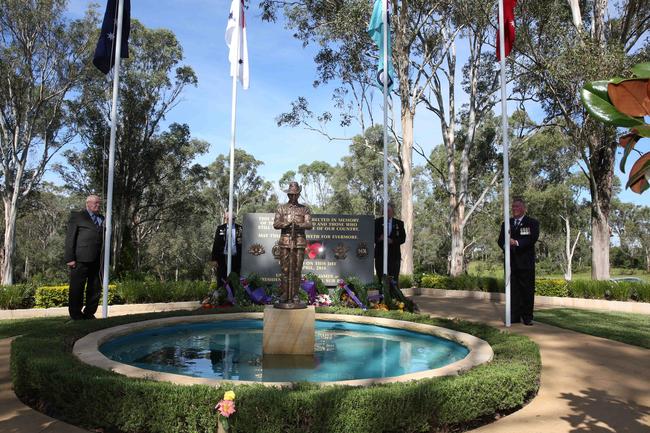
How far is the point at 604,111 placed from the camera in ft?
4.28

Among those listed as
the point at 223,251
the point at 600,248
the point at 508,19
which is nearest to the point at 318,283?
the point at 223,251

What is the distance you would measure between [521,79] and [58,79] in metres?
23.6

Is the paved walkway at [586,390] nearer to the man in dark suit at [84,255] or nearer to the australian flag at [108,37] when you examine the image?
the man in dark suit at [84,255]

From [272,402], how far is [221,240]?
7.60 meters

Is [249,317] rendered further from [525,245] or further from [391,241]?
[525,245]

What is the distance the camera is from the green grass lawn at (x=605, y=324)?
23.6 ft

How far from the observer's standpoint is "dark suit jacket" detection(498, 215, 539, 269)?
→ 7.95 m

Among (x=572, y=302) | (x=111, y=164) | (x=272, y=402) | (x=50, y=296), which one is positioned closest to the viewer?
(x=272, y=402)

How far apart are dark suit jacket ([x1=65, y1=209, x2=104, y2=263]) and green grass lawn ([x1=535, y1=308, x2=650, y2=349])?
8088 millimetres

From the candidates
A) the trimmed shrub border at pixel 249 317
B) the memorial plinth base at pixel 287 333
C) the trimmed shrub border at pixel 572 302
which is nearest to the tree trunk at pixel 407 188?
the trimmed shrub border at pixel 572 302

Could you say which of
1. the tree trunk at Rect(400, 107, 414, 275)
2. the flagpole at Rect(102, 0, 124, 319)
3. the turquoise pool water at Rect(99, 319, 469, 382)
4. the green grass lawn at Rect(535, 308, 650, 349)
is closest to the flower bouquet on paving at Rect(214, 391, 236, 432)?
the turquoise pool water at Rect(99, 319, 469, 382)

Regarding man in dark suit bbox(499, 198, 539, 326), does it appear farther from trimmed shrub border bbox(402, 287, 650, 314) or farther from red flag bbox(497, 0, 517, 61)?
trimmed shrub border bbox(402, 287, 650, 314)

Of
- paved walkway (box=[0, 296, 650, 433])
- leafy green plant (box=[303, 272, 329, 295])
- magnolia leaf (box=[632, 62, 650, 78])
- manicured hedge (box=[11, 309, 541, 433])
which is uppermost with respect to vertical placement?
magnolia leaf (box=[632, 62, 650, 78])

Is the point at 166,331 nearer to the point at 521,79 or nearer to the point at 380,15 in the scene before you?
the point at 380,15
